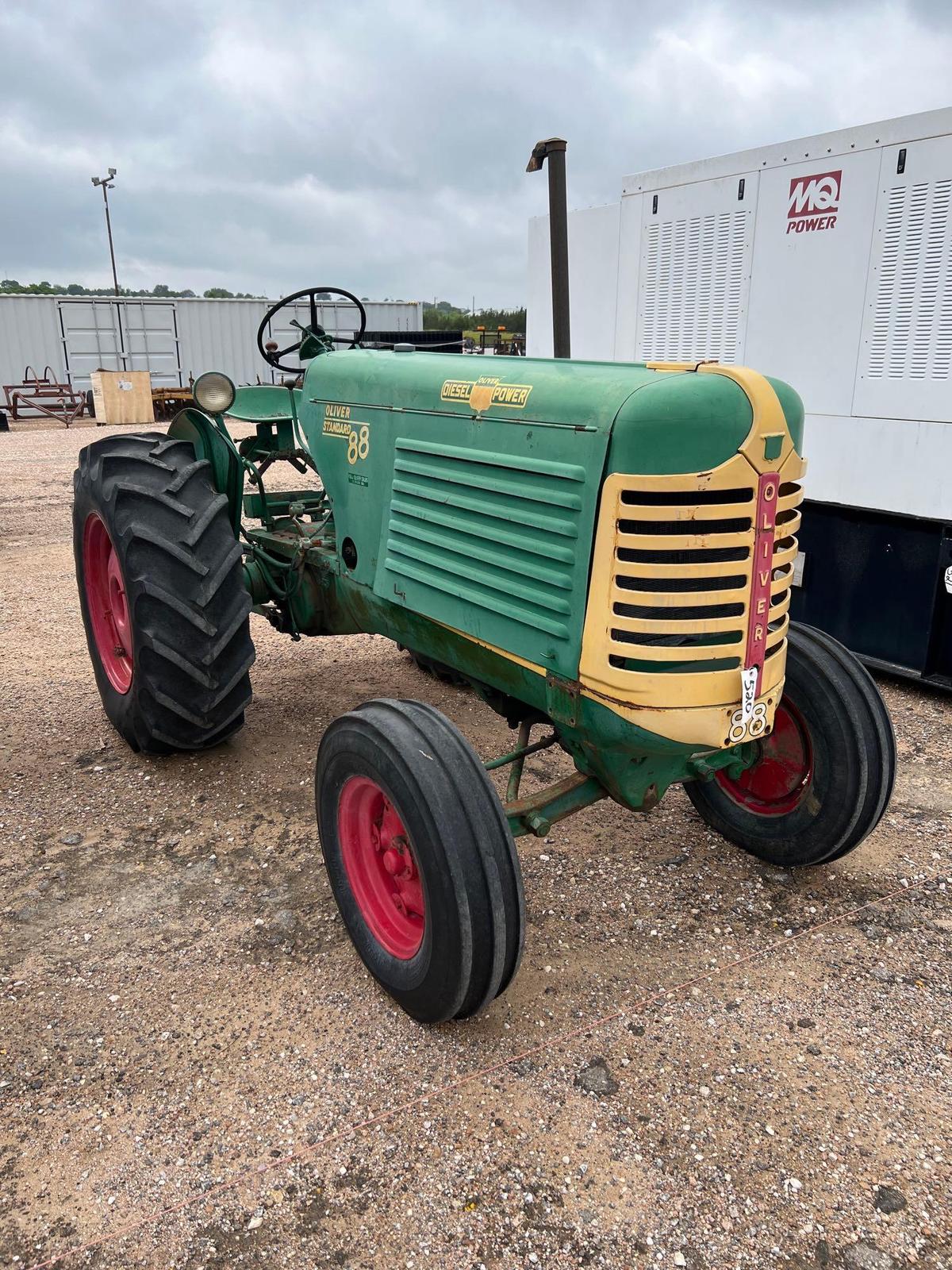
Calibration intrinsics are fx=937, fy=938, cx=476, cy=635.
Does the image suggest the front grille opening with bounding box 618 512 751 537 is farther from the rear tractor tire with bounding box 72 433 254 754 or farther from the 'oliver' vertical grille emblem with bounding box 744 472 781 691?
the rear tractor tire with bounding box 72 433 254 754

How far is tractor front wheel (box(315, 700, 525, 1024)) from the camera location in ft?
7.13

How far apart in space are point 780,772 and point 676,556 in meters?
1.22

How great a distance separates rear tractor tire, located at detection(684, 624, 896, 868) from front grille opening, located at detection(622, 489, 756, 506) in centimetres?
96

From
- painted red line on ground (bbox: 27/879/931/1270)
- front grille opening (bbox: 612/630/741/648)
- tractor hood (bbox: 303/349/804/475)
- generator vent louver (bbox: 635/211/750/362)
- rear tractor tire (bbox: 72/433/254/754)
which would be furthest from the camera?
generator vent louver (bbox: 635/211/750/362)

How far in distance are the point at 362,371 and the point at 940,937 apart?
2.59 m

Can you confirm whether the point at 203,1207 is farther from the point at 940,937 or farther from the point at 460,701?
the point at 460,701

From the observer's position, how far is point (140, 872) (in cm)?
318

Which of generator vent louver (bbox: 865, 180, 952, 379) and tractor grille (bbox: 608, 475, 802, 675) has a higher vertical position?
generator vent louver (bbox: 865, 180, 952, 379)

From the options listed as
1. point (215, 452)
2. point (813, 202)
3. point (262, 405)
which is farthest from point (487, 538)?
point (813, 202)

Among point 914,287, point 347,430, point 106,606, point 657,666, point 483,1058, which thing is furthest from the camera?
point 914,287

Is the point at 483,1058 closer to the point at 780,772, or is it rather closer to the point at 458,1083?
the point at 458,1083

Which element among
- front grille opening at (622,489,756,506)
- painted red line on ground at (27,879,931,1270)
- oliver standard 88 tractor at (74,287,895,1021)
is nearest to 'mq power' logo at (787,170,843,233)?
oliver standard 88 tractor at (74,287,895,1021)

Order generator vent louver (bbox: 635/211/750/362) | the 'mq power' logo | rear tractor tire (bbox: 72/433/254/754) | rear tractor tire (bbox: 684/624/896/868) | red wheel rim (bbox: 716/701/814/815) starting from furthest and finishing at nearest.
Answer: generator vent louver (bbox: 635/211/750/362), the 'mq power' logo, rear tractor tire (bbox: 72/433/254/754), red wheel rim (bbox: 716/701/814/815), rear tractor tire (bbox: 684/624/896/868)

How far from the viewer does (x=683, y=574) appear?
2.18 metres
